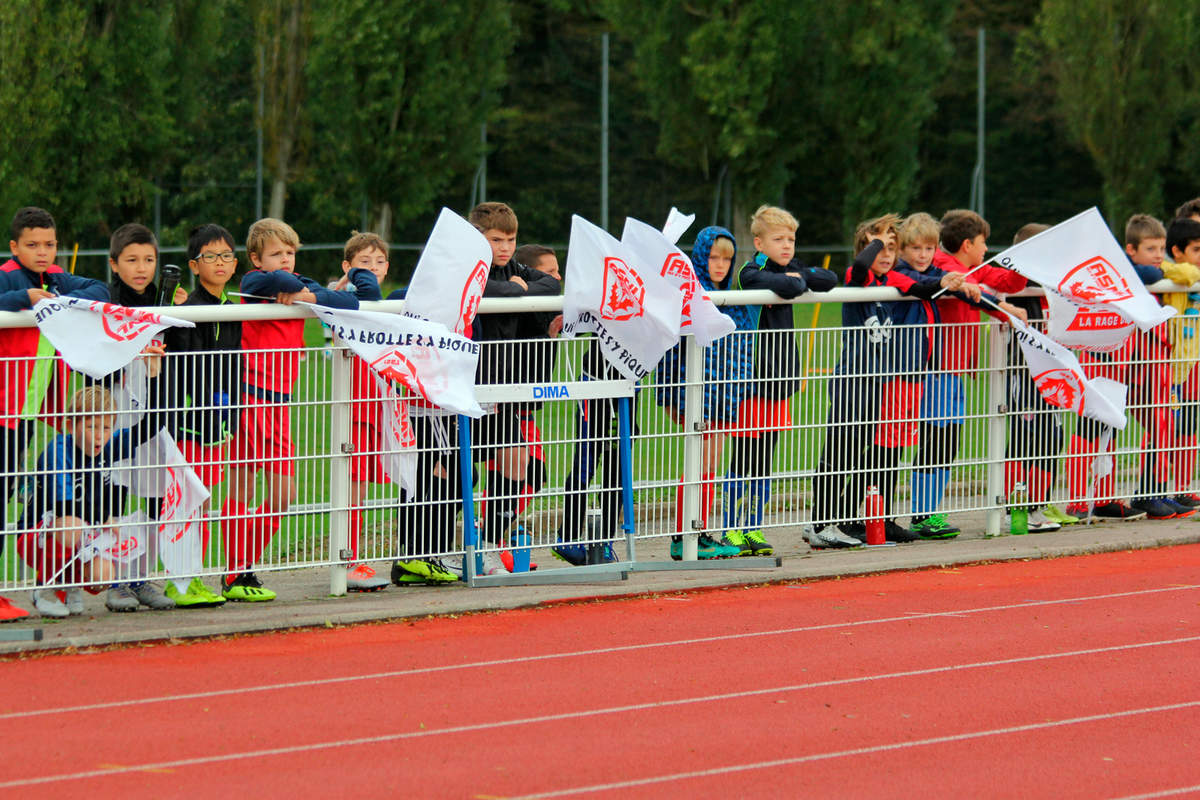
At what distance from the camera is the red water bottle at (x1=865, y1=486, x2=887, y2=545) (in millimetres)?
9914

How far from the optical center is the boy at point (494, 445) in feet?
28.0

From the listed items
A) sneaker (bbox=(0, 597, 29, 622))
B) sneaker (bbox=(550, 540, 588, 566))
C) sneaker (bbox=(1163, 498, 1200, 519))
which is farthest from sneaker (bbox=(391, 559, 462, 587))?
sneaker (bbox=(1163, 498, 1200, 519))

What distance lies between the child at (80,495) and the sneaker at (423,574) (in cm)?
149

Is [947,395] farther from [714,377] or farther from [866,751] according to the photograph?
[866,751]

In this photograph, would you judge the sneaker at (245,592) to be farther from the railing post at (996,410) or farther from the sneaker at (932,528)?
the railing post at (996,410)

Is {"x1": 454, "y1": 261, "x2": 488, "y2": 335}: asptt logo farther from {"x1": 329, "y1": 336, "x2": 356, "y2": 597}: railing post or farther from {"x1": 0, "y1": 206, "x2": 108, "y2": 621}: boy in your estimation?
{"x1": 0, "y1": 206, "x2": 108, "y2": 621}: boy

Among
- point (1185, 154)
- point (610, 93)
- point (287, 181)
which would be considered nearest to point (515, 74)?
point (610, 93)

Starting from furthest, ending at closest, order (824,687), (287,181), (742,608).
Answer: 1. (287,181)
2. (742,608)
3. (824,687)

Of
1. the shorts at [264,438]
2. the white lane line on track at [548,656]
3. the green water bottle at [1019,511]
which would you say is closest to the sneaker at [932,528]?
the green water bottle at [1019,511]

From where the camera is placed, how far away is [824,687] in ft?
22.8

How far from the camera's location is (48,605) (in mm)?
7965

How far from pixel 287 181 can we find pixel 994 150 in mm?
18296

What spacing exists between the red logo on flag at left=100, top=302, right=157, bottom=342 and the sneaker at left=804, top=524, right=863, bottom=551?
4189mm

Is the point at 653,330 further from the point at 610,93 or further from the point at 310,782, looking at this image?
the point at 610,93
